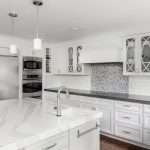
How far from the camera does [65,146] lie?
4.95 ft

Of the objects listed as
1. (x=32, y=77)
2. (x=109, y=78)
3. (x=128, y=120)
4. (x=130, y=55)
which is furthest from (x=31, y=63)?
(x=128, y=120)

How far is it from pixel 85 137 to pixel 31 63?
314cm

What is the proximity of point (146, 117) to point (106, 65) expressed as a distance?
1678mm

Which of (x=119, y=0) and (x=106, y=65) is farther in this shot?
(x=106, y=65)

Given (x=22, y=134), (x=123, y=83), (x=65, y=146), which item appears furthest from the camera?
(x=123, y=83)

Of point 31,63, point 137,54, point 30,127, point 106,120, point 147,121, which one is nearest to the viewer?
point 30,127

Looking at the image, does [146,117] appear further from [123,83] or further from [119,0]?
[119,0]

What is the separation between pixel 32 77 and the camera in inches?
175

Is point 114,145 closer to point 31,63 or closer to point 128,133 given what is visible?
point 128,133

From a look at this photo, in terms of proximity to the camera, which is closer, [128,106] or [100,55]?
[128,106]

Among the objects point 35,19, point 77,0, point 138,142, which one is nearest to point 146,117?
point 138,142

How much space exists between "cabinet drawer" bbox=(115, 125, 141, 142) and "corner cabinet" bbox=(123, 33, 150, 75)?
3.60 ft

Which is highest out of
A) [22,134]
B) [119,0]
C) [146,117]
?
[119,0]

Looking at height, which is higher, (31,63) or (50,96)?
(31,63)
